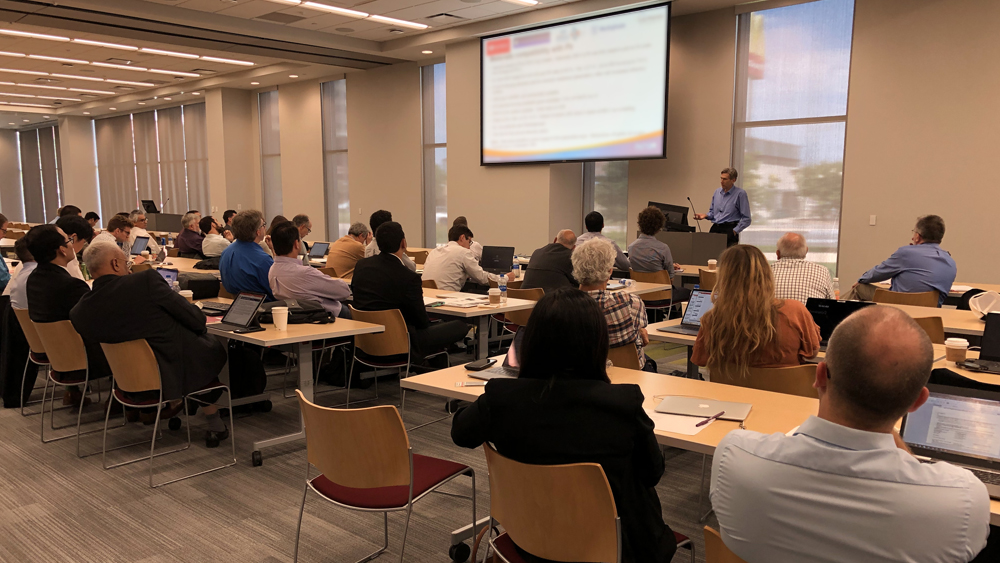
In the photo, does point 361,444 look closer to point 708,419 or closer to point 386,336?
point 708,419

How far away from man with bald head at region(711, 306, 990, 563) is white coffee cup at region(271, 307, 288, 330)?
315 cm

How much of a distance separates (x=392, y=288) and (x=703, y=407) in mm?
2689

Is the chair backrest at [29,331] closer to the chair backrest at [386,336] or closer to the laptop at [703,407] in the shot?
the chair backrest at [386,336]

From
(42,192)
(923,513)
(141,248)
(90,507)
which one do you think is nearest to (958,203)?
(923,513)

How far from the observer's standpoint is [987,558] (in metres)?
2.15

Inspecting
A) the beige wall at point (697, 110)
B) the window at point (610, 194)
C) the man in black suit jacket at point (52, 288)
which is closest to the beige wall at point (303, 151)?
the window at point (610, 194)

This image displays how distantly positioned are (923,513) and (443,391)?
1.85 metres

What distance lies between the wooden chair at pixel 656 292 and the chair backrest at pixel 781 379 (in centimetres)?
345

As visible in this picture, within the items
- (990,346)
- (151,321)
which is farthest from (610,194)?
(151,321)

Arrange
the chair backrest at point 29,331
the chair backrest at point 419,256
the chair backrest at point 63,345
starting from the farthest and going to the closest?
the chair backrest at point 419,256 → the chair backrest at point 29,331 → the chair backrest at point 63,345

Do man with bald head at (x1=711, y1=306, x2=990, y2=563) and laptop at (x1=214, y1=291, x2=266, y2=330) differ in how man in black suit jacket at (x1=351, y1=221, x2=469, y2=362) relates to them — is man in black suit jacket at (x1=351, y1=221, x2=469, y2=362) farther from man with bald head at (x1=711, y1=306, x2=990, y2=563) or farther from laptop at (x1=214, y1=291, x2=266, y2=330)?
man with bald head at (x1=711, y1=306, x2=990, y2=563)

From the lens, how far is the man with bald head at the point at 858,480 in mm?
1224

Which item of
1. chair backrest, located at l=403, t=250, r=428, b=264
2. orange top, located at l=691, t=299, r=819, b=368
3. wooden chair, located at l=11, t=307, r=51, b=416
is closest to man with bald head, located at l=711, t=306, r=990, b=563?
orange top, located at l=691, t=299, r=819, b=368

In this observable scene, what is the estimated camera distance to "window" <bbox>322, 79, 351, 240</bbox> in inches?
576
